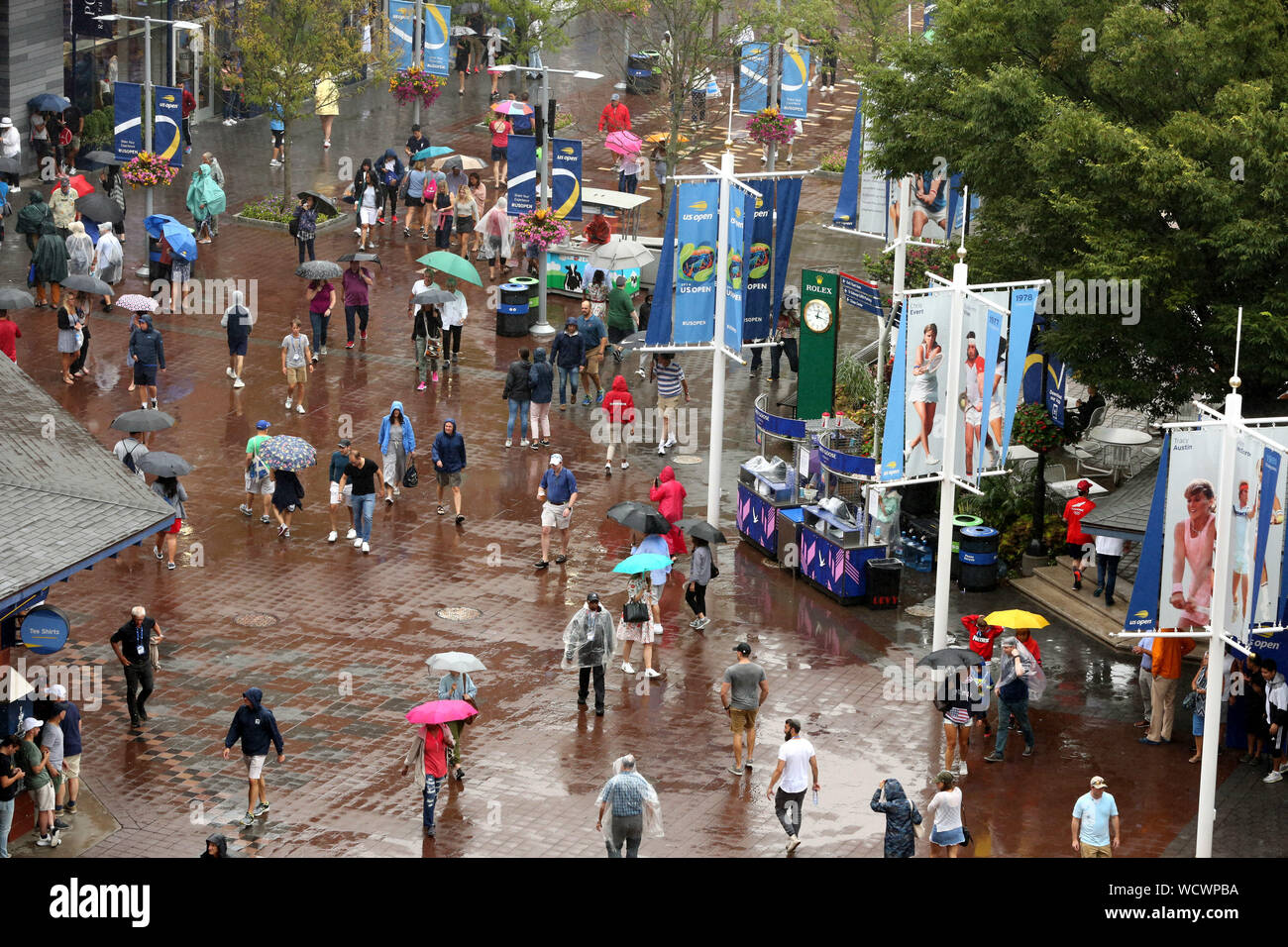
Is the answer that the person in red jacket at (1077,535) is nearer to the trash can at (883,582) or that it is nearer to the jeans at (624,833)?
the trash can at (883,582)

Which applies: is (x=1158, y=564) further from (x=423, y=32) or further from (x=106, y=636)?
(x=423, y=32)

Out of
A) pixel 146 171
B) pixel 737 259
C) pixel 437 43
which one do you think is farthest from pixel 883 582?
pixel 437 43

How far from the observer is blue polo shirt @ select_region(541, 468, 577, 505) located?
27.7 m

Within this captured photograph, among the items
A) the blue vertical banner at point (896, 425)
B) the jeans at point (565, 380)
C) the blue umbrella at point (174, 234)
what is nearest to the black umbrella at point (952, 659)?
the blue vertical banner at point (896, 425)

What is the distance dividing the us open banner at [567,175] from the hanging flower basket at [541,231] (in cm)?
128

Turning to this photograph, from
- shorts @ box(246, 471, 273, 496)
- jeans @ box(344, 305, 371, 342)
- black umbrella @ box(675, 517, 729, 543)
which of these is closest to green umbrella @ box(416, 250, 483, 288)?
jeans @ box(344, 305, 371, 342)

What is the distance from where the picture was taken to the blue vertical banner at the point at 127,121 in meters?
39.1

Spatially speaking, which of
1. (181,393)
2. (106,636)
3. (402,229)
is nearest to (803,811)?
(106,636)

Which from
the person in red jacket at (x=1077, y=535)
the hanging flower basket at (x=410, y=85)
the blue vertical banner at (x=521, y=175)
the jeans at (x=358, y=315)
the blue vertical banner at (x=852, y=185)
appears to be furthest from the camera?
the hanging flower basket at (x=410, y=85)

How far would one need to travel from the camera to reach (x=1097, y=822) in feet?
64.2

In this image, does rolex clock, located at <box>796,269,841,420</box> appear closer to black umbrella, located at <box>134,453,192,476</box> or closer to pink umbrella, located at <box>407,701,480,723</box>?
black umbrella, located at <box>134,453,192,476</box>

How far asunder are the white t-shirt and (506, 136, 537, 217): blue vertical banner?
2039 cm

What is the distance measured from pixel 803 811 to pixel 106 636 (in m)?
9.12

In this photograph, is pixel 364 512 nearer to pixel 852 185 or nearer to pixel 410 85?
pixel 852 185
